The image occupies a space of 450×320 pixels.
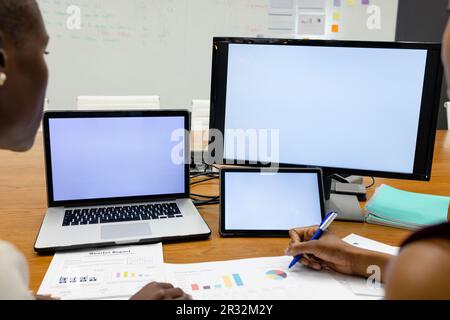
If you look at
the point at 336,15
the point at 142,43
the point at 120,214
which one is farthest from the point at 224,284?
the point at 336,15

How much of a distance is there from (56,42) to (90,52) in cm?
23

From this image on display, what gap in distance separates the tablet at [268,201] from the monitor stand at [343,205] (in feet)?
0.40

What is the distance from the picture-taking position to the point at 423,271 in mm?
368

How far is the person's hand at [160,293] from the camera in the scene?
0.74 metres

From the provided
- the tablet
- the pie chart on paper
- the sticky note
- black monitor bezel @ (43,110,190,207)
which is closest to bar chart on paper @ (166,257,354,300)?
the pie chart on paper

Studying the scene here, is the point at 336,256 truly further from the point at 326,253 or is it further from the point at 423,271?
the point at 423,271

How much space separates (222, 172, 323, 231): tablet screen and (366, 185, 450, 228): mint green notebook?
0.20m

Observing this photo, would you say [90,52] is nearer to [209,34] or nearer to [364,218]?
[209,34]

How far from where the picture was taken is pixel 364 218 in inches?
46.9

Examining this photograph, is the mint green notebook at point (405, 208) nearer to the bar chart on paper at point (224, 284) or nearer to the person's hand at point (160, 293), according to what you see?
the bar chart on paper at point (224, 284)

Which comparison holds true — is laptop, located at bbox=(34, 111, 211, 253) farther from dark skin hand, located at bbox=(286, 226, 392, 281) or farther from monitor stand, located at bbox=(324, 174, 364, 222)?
monitor stand, located at bbox=(324, 174, 364, 222)

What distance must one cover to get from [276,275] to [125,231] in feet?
1.18

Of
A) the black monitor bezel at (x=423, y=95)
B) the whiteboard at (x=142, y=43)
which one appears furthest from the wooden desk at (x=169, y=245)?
the whiteboard at (x=142, y=43)
